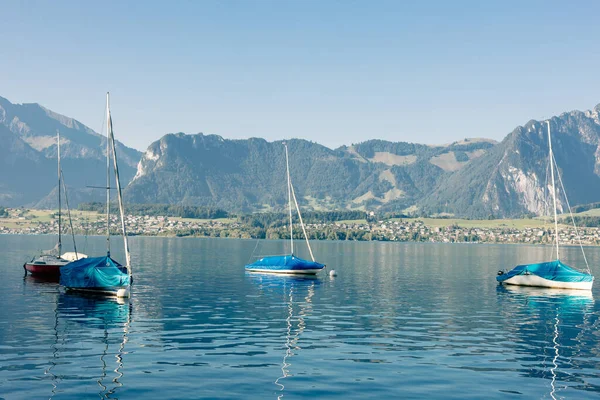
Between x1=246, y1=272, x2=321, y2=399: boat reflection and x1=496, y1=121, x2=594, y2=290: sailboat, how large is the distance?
30.7 meters

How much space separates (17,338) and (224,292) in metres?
39.1

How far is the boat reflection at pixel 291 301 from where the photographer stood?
1572 inches

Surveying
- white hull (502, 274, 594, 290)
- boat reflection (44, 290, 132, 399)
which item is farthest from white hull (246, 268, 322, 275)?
boat reflection (44, 290, 132, 399)

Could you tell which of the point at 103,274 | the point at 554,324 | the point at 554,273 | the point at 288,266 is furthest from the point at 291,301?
the point at 554,273

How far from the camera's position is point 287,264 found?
116 meters

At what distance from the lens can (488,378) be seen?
3634cm

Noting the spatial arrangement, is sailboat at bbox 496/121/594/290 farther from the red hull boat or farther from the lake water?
the red hull boat

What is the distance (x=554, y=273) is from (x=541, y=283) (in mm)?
2650

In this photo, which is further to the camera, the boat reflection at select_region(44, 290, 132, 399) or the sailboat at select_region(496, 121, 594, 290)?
the sailboat at select_region(496, 121, 594, 290)

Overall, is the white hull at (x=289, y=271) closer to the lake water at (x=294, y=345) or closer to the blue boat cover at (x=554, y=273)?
the lake water at (x=294, y=345)

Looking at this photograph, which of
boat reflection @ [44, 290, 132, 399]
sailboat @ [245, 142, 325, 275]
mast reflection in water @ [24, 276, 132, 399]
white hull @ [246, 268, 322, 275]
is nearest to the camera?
mast reflection in water @ [24, 276, 132, 399]

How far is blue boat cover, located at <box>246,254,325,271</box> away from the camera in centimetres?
11388

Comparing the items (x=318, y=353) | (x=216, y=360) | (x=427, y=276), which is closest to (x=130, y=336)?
(x=216, y=360)

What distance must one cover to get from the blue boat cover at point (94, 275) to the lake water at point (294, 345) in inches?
102
